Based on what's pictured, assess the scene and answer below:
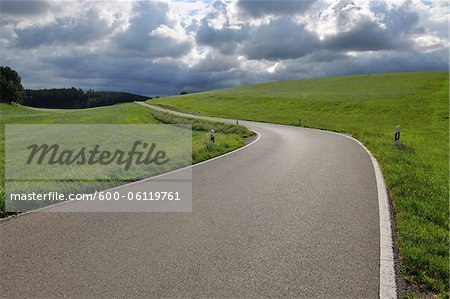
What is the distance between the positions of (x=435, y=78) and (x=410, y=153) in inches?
2558

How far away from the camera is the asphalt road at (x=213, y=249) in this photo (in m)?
4.47

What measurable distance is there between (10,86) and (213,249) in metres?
101

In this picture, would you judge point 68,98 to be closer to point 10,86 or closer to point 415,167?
point 10,86

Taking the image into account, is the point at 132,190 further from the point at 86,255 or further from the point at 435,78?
the point at 435,78

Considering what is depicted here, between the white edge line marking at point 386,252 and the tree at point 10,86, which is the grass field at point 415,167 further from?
the tree at point 10,86

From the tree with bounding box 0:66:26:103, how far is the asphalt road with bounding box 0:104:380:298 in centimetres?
9753

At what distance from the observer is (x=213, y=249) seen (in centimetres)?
552

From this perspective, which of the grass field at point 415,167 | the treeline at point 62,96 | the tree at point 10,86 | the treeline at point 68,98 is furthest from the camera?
the treeline at point 68,98

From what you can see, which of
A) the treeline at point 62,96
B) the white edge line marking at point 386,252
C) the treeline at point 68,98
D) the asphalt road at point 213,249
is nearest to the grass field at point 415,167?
the white edge line marking at point 386,252

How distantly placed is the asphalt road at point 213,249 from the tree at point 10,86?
320ft

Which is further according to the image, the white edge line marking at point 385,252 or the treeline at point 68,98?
the treeline at point 68,98

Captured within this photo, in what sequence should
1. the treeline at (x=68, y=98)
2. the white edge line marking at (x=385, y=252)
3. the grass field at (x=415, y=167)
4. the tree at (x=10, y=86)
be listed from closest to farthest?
1. the white edge line marking at (x=385, y=252)
2. the grass field at (x=415, y=167)
3. the tree at (x=10, y=86)
4. the treeline at (x=68, y=98)

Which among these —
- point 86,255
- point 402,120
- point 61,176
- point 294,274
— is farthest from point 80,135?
point 402,120

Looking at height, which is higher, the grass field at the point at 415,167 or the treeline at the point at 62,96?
the treeline at the point at 62,96
